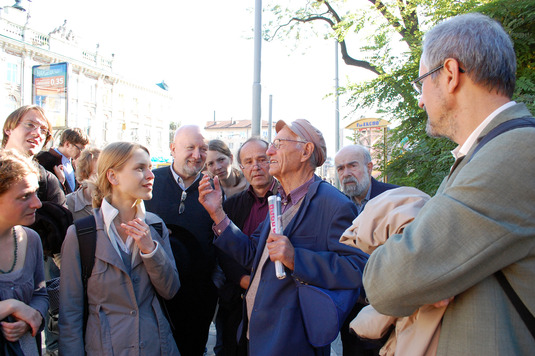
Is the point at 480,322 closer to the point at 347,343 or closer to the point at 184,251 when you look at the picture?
the point at 347,343

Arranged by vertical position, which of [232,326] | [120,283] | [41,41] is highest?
[41,41]

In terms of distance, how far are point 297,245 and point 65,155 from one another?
443cm

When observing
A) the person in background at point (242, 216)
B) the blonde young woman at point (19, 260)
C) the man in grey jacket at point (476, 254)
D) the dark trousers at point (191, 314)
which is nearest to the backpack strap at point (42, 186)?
the blonde young woman at point (19, 260)

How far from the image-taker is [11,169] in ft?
7.52

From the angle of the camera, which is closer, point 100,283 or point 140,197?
point 100,283

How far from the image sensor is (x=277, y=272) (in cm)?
211

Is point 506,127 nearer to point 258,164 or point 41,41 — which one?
point 258,164

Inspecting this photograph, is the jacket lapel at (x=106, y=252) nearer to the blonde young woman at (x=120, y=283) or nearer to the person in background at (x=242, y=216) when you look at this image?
the blonde young woman at (x=120, y=283)

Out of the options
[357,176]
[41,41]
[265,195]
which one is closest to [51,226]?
[265,195]

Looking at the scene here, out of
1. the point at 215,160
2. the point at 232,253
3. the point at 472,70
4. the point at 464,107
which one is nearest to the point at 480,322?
the point at 464,107

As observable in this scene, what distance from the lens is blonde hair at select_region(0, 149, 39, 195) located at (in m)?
2.26

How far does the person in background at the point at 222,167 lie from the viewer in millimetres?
4762

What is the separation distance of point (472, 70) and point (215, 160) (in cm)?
373

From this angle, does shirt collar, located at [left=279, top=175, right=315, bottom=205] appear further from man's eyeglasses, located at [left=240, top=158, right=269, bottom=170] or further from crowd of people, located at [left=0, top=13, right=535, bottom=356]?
man's eyeglasses, located at [left=240, top=158, right=269, bottom=170]
